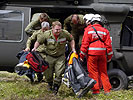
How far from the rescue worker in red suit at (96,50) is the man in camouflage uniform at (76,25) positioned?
2.18 ft

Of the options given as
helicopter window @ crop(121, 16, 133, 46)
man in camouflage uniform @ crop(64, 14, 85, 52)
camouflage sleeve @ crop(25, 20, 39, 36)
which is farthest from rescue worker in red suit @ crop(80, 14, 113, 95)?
camouflage sleeve @ crop(25, 20, 39, 36)

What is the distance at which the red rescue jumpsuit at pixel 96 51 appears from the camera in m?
5.99

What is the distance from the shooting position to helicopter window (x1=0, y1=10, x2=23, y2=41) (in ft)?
23.5

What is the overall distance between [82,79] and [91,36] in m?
0.92

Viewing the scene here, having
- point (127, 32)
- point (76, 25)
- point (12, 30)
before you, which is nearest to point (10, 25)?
point (12, 30)

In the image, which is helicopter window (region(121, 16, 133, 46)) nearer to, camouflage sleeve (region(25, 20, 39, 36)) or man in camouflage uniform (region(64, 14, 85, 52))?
man in camouflage uniform (region(64, 14, 85, 52))

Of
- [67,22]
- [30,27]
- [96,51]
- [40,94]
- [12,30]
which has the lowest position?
[40,94]

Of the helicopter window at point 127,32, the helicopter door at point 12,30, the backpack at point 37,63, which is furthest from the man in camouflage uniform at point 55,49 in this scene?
the helicopter window at point 127,32

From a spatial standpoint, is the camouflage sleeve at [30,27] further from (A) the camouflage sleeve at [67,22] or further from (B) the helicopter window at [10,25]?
(A) the camouflage sleeve at [67,22]

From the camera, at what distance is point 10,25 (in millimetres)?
7156

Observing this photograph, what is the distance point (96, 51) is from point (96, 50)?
2 cm

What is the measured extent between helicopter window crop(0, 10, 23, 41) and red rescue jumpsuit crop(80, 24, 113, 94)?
1.91 metres

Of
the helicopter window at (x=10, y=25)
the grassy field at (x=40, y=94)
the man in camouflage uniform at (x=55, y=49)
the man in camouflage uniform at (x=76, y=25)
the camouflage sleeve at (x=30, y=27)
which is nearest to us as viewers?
the grassy field at (x=40, y=94)

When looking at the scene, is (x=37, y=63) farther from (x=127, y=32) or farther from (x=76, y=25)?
(x=127, y=32)
